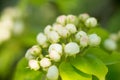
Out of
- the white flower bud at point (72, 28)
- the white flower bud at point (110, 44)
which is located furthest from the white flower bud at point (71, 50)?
A: the white flower bud at point (110, 44)

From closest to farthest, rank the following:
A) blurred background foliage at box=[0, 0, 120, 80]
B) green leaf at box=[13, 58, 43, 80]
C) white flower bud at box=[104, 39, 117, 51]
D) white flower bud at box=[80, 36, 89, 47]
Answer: white flower bud at box=[80, 36, 89, 47] < green leaf at box=[13, 58, 43, 80] < white flower bud at box=[104, 39, 117, 51] < blurred background foliage at box=[0, 0, 120, 80]

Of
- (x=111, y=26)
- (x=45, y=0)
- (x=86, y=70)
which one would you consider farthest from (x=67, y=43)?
(x=111, y=26)

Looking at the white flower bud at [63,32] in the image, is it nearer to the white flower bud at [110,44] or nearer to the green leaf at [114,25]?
the white flower bud at [110,44]

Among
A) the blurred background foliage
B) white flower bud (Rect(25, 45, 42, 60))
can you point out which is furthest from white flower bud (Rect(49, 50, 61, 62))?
the blurred background foliage

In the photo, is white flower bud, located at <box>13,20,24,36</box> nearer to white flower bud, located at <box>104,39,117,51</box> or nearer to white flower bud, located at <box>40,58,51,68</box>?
white flower bud, located at <box>104,39,117,51</box>

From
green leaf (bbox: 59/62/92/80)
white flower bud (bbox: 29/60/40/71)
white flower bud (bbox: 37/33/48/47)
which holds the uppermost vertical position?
white flower bud (bbox: 37/33/48/47)

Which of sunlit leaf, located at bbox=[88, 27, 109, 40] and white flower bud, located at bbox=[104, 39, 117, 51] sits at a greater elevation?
sunlit leaf, located at bbox=[88, 27, 109, 40]

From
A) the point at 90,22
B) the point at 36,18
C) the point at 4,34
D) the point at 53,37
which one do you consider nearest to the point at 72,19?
the point at 90,22
